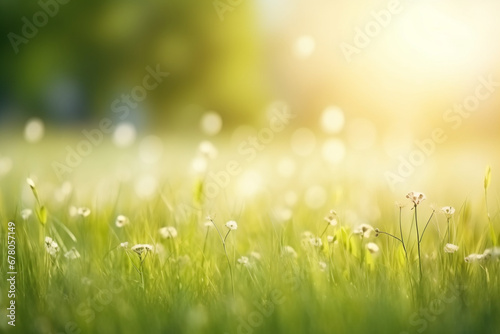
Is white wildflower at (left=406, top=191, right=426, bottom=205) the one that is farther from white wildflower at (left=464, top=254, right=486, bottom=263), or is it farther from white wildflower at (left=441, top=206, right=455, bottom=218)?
white wildflower at (left=464, top=254, right=486, bottom=263)

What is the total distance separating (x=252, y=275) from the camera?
200cm

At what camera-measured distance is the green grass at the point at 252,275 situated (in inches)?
69.5

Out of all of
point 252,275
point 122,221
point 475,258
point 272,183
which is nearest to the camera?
point 475,258

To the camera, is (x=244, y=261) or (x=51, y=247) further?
(x=51, y=247)

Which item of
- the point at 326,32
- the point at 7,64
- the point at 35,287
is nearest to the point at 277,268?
the point at 35,287

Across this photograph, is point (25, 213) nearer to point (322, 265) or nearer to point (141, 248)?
point (141, 248)

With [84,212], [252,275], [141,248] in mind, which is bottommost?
[252,275]

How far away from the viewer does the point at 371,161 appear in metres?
3.09

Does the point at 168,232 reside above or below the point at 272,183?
below

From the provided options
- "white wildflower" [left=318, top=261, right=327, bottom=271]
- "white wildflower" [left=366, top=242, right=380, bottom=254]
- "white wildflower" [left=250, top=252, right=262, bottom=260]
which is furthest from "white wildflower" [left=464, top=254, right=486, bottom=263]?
"white wildflower" [left=250, top=252, right=262, bottom=260]

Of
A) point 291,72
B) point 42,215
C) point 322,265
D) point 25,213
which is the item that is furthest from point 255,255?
point 291,72

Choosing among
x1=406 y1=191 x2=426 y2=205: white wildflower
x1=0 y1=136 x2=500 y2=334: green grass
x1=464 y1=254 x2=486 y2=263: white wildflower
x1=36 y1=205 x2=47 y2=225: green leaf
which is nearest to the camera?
x1=0 y1=136 x2=500 y2=334: green grass

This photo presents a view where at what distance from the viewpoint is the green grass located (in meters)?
1.76

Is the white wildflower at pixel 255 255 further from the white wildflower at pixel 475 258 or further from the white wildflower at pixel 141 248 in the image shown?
the white wildflower at pixel 475 258
